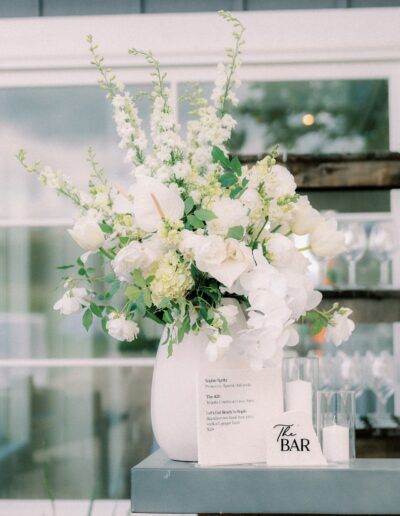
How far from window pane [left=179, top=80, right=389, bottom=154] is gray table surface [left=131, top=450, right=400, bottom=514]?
5.10 feet

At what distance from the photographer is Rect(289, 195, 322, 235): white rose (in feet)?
4.05

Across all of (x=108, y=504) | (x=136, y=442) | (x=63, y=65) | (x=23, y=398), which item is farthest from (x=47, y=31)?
(x=108, y=504)

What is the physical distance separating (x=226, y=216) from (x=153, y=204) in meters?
0.11

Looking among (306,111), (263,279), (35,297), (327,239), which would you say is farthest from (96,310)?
(306,111)

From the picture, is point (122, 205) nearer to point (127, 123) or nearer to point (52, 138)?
point (127, 123)

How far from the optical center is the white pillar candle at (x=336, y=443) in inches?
47.5

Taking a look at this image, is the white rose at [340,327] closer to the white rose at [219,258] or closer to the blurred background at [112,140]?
the white rose at [219,258]

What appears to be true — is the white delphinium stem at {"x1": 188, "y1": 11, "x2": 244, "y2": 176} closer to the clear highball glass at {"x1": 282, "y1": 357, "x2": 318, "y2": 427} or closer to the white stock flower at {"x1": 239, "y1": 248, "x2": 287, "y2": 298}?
the white stock flower at {"x1": 239, "y1": 248, "x2": 287, "y2": 298}

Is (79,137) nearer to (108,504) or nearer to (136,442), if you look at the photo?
(136,442)

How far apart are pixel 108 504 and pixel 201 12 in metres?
1.66

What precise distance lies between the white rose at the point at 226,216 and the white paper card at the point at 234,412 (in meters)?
0.22

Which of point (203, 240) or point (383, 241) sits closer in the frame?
point (203, 240)

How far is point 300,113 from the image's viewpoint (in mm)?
2543

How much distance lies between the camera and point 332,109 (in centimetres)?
254
